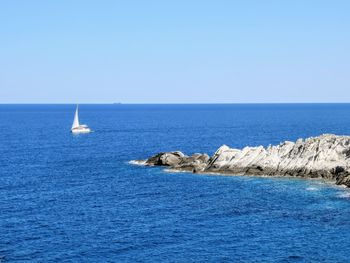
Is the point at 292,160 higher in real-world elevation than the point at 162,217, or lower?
higher

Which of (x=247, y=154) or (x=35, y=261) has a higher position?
(x=247, y=154)

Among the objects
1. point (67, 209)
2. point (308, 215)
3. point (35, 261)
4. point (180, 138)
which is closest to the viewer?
point (35, 261)

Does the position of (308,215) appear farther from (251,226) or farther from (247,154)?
(247,154)

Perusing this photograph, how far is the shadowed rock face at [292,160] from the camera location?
3851 inches

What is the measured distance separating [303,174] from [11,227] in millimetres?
52134

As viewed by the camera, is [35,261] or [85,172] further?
[85,172]

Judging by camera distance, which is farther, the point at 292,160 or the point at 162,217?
the point at 292,160

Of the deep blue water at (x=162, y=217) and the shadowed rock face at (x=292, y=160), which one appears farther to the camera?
the shadowed rock face at (x=292, y=160)

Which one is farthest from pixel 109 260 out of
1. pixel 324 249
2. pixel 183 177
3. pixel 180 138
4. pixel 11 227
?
pixel 180 138

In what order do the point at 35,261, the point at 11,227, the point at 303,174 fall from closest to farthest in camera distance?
the point at 35,261 → the point at 11,227 → the point at 303,174

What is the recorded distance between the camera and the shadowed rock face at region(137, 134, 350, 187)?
97.8m

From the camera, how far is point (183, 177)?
10269 centimetres

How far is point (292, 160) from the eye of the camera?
10262cm

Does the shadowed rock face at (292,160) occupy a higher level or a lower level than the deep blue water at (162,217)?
higher
